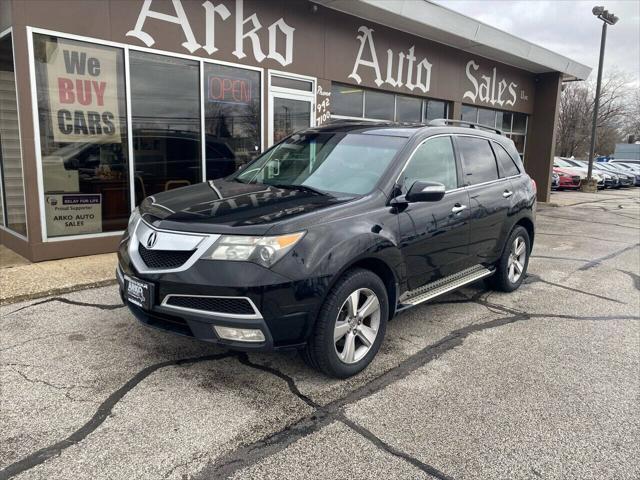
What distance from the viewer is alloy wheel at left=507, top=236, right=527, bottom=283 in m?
5.81

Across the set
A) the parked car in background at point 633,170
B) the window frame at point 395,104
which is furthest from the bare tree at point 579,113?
the window frame at point 395,104

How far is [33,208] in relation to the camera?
6402 mm

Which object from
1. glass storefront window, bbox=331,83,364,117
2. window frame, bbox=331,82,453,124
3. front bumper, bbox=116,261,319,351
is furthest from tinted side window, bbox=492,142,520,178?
glass storefront window, bbox=331,83,364,117

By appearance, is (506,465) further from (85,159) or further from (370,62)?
(370,62)

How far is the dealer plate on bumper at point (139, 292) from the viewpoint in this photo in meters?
3.29

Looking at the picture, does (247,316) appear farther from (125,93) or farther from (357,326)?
(125,93)

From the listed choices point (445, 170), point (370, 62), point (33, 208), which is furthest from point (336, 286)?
point (370, 62)

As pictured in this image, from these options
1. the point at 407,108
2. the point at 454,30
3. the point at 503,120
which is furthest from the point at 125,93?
the point at 503,120

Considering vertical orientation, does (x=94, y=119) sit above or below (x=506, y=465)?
above

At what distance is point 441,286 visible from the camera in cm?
457

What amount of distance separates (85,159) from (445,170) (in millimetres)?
4851

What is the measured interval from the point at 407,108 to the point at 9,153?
867 centimetres

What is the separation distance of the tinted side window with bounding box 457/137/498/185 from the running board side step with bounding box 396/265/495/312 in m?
0.91

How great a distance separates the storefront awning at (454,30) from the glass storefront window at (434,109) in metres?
1.45
